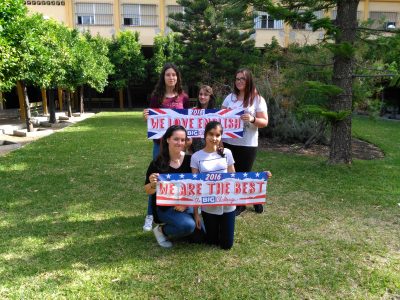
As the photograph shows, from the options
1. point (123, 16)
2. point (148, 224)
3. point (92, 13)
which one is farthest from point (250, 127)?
point (92, 13)

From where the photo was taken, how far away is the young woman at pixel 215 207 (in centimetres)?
377

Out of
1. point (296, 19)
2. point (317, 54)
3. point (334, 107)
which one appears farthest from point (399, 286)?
point (317, 54)

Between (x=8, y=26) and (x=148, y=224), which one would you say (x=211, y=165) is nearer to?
(x=148, y=224)

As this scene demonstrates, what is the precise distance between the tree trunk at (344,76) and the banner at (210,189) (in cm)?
396

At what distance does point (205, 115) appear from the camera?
4621mm

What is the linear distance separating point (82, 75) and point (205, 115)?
13.9m

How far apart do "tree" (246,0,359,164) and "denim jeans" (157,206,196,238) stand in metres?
3.94

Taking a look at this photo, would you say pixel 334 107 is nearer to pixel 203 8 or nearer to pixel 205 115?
pixel 205 115

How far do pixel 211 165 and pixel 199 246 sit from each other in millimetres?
881

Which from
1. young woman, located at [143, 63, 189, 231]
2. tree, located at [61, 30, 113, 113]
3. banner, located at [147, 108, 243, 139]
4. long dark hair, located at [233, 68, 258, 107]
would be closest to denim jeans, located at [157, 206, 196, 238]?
young woman, located at [143, 63, 189, 231]

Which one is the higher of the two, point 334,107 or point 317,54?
point 317,54

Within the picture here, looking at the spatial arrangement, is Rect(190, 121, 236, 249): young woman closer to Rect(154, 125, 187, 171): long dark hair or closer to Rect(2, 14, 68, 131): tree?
Rect(154, 125, 187, 171): long dark hair

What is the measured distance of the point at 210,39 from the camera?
19688mm

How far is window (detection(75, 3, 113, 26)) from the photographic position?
27.0 meters
